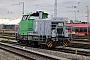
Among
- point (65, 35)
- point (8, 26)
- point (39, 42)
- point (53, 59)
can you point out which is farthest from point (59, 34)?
point (8, 26)

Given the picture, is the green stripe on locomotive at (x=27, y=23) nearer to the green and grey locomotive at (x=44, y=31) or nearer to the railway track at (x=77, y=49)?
the green and grey locomotive at (x=44, y=31)

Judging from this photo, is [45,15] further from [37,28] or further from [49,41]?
[49,41]

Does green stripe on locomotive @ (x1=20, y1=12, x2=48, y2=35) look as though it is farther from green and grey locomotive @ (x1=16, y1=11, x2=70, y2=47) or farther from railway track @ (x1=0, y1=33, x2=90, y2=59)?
railway track @ (x1=0, y1=33, x2=90, y2=59)

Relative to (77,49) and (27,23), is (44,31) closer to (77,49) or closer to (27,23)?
(27,23)

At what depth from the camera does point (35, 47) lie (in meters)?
18.6

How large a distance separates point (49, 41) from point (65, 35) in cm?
169

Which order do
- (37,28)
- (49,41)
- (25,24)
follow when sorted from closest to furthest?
(49,41) → (37,28) → (25,24)

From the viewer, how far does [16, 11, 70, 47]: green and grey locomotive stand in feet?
56.3

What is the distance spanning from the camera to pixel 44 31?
17.8m

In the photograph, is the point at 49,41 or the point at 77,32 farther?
the point at 77,32

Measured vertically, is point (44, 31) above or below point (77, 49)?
above

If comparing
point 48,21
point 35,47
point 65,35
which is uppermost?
point 48,21

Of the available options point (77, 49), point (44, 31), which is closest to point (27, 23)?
point (44, 31)

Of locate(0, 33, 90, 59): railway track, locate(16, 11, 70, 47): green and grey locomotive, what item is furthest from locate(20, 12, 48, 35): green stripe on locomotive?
locate(0, 33, 90, 59): railway track
